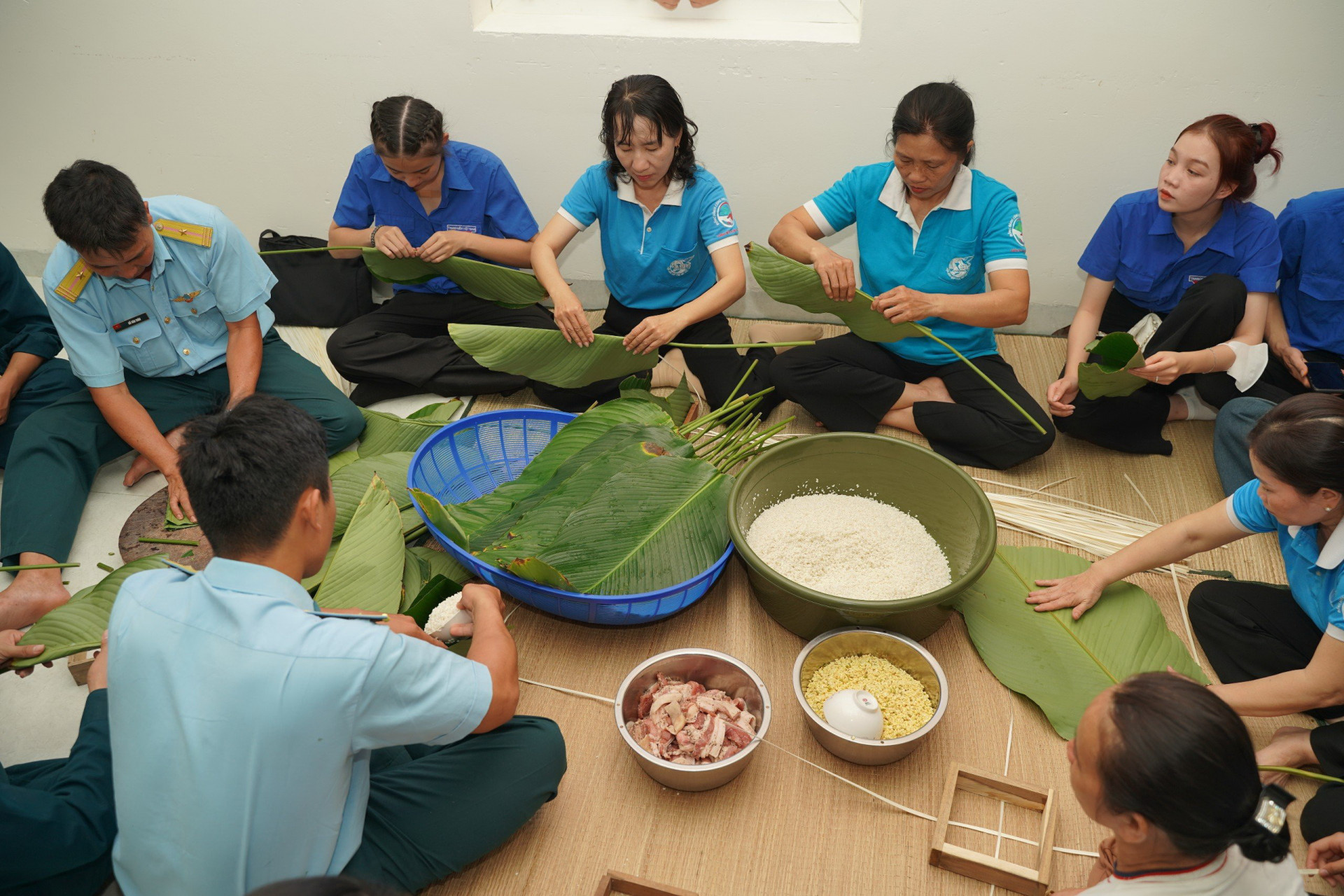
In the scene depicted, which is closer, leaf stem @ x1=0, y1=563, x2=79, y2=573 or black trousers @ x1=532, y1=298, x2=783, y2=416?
leaf stem @ x1=0, y1=563, x2=79, y2=573

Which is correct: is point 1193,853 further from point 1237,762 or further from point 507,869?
point 507,869

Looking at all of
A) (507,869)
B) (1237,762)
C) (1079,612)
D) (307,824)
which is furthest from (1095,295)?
(307,824)

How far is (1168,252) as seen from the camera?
2.49m

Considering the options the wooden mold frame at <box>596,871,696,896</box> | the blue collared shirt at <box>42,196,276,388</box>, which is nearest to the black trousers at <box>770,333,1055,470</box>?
the wooden mold frame at <box>596,871,696,896</box>

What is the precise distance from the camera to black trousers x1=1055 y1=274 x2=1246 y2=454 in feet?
7.66

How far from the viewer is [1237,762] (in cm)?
109

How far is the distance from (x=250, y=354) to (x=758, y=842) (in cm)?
192

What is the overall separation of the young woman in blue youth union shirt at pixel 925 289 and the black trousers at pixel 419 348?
2.92 ft

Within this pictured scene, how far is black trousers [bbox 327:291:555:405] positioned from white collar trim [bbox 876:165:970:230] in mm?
1089

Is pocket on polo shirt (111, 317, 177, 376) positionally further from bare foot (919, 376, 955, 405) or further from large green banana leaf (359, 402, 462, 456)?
bare foot (919, 376, 955, 405)

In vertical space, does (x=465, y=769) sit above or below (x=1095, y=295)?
below

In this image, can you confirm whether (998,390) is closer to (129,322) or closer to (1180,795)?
(1180,795)

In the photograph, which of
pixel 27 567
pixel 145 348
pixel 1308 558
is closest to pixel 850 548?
pixel 1308 558

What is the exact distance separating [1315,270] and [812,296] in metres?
1.43
